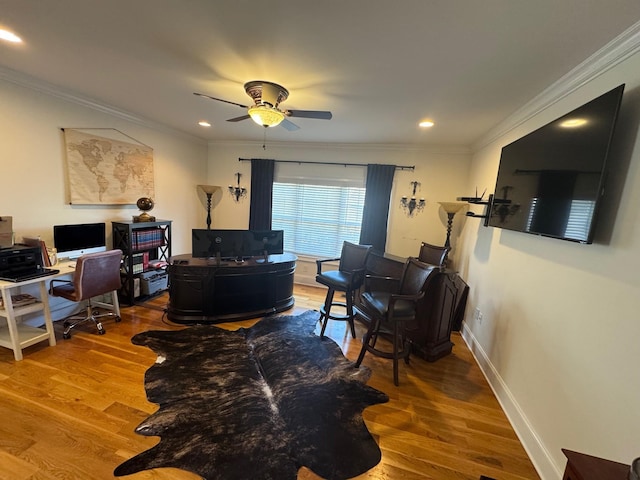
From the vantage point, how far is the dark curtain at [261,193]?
16.3 feet

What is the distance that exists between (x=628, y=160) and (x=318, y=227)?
412cm

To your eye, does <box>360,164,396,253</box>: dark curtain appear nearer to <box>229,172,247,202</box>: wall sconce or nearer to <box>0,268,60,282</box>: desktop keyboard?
<box>229,172,247,202</box>: wall sconce

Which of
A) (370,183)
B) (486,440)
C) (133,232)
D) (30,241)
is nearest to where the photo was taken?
(486,440)

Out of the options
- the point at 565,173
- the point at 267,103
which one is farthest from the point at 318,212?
the point at 565,173

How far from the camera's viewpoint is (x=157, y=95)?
2.88 m

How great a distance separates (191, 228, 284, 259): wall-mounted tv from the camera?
3414mm

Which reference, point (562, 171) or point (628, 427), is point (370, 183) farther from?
point (628, 427)

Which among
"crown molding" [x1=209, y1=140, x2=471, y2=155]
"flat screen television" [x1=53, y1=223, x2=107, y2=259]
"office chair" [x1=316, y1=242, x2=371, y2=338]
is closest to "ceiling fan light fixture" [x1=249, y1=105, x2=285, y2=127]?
"office chair" [x1=316, y1=242, x2=371, y2=338]

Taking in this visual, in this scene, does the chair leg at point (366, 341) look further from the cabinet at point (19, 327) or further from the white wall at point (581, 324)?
the cabinet at point (19, 327)

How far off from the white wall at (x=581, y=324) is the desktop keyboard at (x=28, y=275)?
13.9ft

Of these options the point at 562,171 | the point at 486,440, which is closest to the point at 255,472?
the point at 486,440

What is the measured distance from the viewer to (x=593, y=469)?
36.0 inches

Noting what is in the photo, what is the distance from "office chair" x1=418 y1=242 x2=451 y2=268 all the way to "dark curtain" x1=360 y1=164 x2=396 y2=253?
33.4 inches

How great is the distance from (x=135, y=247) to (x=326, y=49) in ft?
11.5
